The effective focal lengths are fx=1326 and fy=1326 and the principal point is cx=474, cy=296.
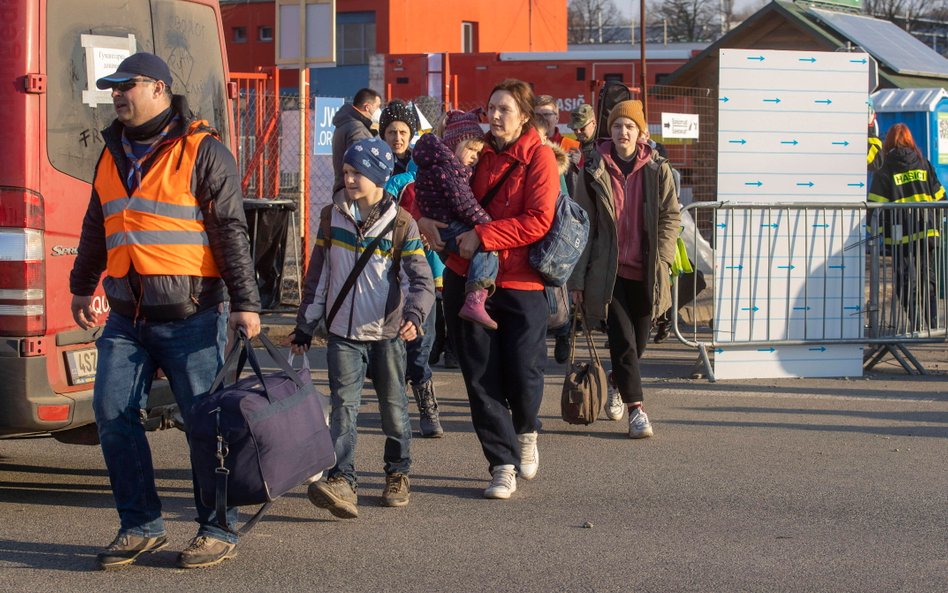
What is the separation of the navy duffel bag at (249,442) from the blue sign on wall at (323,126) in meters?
8.89

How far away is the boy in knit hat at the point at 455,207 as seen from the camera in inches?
243

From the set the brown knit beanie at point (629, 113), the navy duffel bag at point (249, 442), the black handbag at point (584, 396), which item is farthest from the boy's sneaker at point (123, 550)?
the brown knit beanie at point (629, 113)

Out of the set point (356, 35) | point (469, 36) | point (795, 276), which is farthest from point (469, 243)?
point (469, 36)

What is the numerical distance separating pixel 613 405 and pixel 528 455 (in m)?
1.74

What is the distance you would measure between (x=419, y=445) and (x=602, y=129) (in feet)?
11.7

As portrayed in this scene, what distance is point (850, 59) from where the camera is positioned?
31.9ft

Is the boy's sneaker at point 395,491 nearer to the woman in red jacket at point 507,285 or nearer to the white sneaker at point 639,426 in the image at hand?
the woman in red jacket at point 507,285

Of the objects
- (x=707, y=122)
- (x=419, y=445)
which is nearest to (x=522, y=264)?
(x=419, y=445)

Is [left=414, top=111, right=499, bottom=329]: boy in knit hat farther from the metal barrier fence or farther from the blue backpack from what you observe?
the metal barrier fence

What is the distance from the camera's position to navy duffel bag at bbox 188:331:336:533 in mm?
4973

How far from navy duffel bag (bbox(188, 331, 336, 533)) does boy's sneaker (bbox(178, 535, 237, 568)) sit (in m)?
0.12

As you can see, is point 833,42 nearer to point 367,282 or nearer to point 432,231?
point 432,231

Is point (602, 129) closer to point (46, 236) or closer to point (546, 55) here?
point (46, 236)

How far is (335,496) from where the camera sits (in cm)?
578
